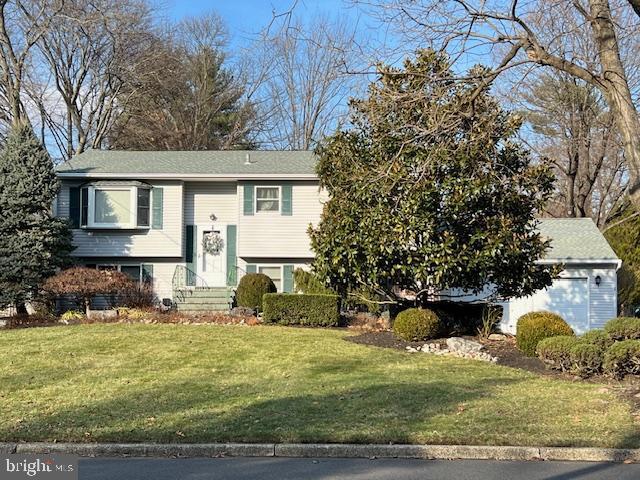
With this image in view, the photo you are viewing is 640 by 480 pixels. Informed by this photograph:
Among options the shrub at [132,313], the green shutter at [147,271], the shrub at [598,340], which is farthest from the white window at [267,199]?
the shrub at [598,340]

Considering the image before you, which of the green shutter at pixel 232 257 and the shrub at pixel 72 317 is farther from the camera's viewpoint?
the green shutter at pixel 232 257

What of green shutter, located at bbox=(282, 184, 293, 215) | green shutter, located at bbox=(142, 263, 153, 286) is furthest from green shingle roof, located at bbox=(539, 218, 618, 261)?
green shutter, located at bbox=(142, 263, 153, 286)

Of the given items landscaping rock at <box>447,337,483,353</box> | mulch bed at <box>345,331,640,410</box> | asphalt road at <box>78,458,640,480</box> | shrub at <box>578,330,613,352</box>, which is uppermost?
shrub at <box>578,330,613,352</box>

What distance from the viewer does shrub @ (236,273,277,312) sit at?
2100 cm

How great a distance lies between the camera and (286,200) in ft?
74.9

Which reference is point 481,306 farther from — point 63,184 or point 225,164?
point 63,184

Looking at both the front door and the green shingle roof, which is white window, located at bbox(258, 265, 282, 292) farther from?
the green shingle roof

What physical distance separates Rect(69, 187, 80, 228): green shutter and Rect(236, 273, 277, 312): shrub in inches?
263

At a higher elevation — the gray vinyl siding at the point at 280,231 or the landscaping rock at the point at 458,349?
the gray vinyl siding at the point at 280,231

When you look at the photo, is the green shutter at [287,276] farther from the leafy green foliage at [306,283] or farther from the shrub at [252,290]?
the shrub at [252,290]

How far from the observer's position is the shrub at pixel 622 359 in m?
10.4

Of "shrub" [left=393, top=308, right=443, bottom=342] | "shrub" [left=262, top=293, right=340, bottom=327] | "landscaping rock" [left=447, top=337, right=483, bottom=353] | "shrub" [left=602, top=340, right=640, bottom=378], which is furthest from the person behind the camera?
"shrub" [left=262, top=293, right=340, bottom=327]

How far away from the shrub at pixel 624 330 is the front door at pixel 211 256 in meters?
15.0

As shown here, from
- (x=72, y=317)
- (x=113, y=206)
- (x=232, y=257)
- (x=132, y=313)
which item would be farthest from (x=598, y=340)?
(x=113, y=206)
